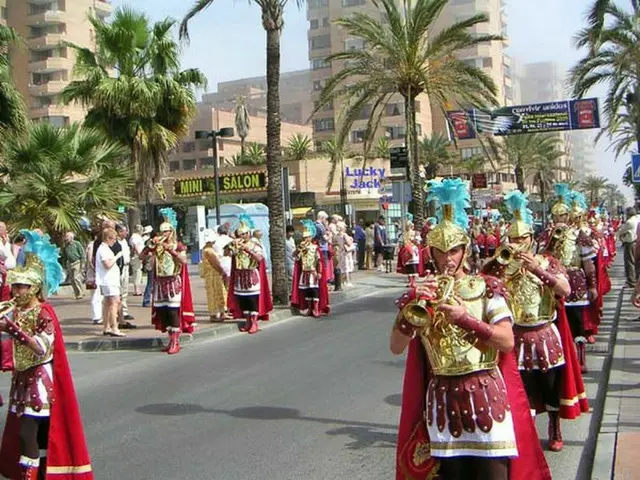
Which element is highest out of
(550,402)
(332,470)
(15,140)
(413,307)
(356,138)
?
(356,138)

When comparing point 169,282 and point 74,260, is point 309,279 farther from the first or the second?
point 74,260

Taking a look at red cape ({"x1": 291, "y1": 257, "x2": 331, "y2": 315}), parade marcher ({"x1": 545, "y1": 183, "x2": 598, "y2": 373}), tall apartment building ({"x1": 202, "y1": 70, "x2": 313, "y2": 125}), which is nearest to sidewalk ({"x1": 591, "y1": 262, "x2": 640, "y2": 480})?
parade marcher ({"x1": 545, "y1": 183, "x2": 598, "y2": 373})

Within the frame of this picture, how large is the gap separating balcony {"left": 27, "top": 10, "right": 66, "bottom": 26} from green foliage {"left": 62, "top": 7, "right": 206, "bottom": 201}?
45141 millimetres

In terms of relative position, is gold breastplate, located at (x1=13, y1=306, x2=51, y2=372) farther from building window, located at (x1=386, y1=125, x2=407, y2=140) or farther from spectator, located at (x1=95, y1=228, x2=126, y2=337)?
building window, located at (x1=386, y1=125, x2=407, y2=140)

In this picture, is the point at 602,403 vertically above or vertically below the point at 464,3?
below

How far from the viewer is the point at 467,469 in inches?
155

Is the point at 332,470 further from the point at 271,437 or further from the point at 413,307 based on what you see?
the point at 413,307

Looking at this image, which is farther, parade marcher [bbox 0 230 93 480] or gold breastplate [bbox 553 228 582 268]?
gold breastplate [bbox 553 228 582 268]

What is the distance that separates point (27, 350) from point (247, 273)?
8.36 meters

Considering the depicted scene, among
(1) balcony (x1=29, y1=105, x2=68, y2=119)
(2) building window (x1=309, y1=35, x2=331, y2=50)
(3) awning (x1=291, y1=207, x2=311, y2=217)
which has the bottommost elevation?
(3) awning (x1=291, y1=207, x2=311, y2=217)

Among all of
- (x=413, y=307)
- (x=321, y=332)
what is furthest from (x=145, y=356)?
(x=413, y=307)

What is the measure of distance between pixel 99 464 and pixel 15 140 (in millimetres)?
12261

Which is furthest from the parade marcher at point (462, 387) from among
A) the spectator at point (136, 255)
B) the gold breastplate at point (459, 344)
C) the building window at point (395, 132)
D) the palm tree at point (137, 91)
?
the building window at point (395, 132)

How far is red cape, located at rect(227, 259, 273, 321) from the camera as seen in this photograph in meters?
13.9
